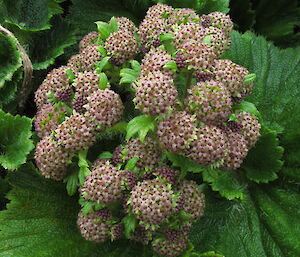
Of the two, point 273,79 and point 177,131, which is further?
point 273,79

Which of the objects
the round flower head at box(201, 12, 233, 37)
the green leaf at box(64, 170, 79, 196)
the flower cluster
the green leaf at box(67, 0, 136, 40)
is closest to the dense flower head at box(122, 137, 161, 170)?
the flower cluster

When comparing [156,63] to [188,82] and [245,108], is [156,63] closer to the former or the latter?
[188,82]

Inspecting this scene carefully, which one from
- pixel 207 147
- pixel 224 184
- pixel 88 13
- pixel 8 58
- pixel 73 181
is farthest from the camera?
pixel 88 13

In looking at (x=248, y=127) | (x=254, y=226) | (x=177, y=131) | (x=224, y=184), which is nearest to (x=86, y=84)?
(x=177, y=131)

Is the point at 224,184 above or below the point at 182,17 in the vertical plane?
below

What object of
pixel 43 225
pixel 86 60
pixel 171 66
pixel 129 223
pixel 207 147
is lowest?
pixel 43 225

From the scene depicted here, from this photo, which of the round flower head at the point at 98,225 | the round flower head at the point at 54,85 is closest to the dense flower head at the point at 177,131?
the round flower head at the point at 98,225

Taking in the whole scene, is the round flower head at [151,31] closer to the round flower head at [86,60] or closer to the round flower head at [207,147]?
the round flower head at [86,60]
